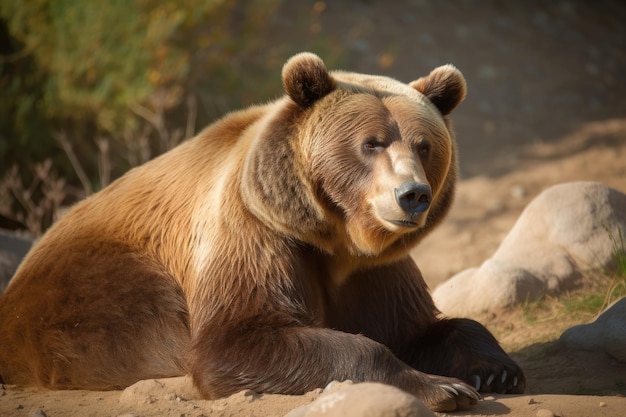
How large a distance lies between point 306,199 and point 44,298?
5.79ft

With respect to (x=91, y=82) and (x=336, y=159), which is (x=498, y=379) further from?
(x=91, y=82)

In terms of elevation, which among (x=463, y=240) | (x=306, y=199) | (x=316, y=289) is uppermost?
(x=306, y=199)

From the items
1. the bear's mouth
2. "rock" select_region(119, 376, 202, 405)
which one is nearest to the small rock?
the bear's mouth

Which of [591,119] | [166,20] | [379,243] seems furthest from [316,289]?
[591,119]

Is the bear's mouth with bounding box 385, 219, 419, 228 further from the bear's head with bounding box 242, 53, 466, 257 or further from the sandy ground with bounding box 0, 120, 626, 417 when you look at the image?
the sandy ground with bounding box 0, 120, 626, 417

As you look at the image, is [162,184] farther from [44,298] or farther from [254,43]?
[254,43]

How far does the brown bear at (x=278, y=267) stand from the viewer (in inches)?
188

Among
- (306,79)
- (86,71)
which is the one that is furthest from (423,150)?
(86,71)

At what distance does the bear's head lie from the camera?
501 centimetres

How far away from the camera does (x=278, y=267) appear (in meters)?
5.04

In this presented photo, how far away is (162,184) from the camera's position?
584 cm

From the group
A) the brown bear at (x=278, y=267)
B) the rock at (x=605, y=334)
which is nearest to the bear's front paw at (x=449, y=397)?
the brown bear at (x=278, y=267)

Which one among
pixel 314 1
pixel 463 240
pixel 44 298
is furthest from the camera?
pixel 314 1

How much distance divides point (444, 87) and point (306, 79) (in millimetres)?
946
